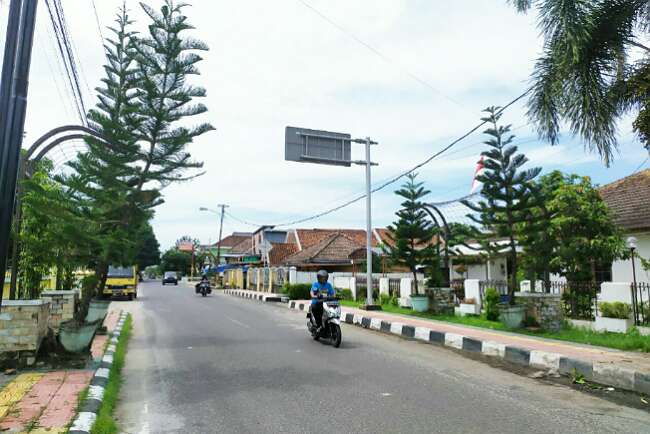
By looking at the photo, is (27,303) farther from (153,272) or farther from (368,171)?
(153,272)

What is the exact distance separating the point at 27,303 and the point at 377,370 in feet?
16.5

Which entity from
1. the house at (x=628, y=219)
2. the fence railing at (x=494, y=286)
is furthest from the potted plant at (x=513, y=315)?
the fence railing at (x=494, y=286)

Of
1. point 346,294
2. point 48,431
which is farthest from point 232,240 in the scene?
point 48,431

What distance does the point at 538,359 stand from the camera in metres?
7.84

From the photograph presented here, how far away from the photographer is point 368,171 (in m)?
17.0

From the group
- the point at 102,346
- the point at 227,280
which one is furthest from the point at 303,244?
the point at 102,346

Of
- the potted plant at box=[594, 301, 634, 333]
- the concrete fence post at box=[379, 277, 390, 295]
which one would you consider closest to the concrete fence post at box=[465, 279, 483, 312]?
the potted plant at box=[594, 301, 634, 333]

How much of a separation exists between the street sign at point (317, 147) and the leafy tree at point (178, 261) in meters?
80.0

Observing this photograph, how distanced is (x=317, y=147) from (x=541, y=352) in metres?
10.3

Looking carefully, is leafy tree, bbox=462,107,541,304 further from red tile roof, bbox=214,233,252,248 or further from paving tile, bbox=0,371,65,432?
red tile roof, bbox=214,233,252,248

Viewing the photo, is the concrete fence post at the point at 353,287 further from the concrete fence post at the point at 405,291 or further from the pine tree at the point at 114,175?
the pine tree at the point at 114,175

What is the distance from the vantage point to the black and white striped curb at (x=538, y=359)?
639 centimetres

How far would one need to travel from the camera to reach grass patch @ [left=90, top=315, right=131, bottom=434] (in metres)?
4.54

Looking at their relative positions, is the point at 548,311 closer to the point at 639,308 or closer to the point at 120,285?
the point at 639,308
